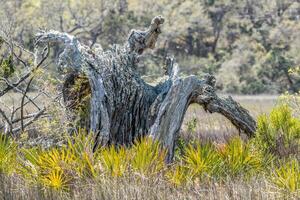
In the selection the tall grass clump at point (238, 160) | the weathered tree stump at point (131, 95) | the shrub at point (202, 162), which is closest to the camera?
the shrub at point (202, 162)

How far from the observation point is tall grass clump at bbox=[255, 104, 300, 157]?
9035mm

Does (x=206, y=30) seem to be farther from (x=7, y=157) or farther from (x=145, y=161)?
(x=145, y=161)

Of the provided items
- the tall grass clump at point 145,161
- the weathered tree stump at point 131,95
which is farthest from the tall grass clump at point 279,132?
the tall grass clump at point 145,161

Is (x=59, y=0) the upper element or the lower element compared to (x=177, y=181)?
upper

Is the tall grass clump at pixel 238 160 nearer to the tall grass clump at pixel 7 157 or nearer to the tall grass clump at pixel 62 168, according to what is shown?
the tall grass clump at pixel 62 168

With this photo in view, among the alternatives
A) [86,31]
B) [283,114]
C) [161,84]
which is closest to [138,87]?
[161,84]

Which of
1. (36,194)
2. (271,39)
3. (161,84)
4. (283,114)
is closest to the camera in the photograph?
(36,194)

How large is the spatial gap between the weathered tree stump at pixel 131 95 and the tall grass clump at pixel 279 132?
73 cm

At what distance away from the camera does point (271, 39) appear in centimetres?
4088

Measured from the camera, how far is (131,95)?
359 inches

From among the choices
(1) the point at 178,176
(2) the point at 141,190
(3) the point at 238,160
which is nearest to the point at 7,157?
(2) the point at 141,190

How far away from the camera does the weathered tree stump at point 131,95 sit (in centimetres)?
848

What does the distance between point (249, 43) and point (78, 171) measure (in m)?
36.3

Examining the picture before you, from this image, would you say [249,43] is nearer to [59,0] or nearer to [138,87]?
[59,0]
